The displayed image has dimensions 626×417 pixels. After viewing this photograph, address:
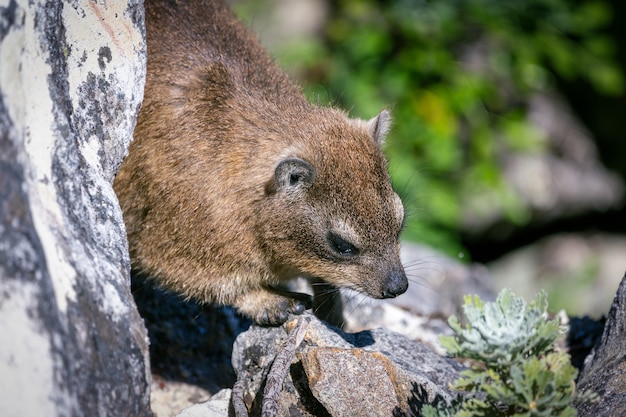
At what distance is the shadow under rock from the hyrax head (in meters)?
0.96

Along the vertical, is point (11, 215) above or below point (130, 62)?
below

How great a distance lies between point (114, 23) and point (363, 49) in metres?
5.58

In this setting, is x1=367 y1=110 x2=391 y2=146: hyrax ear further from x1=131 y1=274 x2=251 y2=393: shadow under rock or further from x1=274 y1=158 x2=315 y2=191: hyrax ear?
x1=131 y1=274 x2=251 y2=393: shadow under rock

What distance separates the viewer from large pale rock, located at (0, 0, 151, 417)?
302cm

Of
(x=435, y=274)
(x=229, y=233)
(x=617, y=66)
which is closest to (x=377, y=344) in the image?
(x=229, y=233)

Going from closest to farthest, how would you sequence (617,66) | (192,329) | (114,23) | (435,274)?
(114,23), (192,329), (435,274), (617,66)

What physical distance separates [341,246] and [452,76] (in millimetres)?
5284

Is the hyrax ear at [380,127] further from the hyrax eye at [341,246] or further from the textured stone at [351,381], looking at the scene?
the textured stone at [351,381]

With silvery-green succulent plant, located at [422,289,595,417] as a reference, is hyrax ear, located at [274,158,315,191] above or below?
above

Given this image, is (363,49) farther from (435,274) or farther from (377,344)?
(377,344)

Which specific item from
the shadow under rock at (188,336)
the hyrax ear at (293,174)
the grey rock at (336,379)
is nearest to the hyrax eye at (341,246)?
the hyrax ear at (293,174)

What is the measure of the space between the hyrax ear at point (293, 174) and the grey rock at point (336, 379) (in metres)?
0.87

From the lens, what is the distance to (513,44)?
393 inches

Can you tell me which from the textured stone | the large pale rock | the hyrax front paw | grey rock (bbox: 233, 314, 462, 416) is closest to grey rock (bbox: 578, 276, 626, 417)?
grey rock (bbox: 233, 314, 462, 416)
